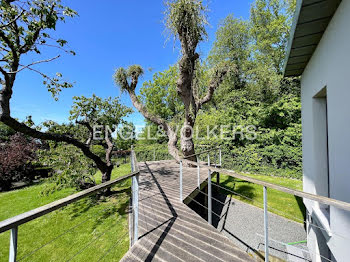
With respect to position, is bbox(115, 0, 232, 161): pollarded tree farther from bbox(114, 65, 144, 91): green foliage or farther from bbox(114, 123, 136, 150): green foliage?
bbox(114, 123, 136, 150): green foliage

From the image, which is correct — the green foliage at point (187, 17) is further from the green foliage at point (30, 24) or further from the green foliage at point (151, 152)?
the green foliage at point (151, 152)

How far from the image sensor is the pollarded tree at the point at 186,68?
15.9ft

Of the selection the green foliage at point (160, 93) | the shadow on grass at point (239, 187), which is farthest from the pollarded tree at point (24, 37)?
the green foliage at point (160, 93)

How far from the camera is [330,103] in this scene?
2023 millimetres

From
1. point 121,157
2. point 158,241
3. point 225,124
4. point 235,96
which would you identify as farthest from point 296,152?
point 121,157

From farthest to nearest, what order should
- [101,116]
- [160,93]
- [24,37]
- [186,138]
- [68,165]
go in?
[160,93], [101,116], [186,138], [68,165], [24,37]

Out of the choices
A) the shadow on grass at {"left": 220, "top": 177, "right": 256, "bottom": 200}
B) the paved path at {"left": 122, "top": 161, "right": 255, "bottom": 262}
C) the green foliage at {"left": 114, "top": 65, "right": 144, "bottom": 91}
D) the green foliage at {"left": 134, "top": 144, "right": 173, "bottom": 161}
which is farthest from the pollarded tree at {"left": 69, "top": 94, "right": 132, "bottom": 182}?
the shadow on grass at {"left": 220, "top": 177, "right": 256, "bottom": 200}

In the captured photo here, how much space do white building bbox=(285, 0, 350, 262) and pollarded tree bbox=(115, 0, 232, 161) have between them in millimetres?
3232

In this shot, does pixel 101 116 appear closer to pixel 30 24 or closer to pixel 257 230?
pixel 30 24

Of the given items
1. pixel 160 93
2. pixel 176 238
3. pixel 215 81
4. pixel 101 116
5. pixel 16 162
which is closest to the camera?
pixel 176 238

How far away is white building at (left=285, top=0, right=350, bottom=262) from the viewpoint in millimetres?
1682

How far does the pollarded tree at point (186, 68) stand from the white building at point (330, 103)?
3.23m

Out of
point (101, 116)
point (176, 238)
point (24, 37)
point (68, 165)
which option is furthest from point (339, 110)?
point (101, 116)

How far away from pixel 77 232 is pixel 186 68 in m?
6.39
